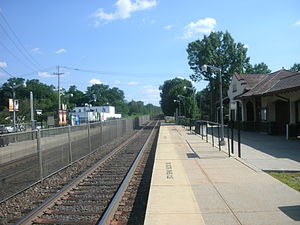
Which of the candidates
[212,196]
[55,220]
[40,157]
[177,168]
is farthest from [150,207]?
[40,157]

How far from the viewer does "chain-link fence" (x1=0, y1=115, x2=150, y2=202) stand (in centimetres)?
786

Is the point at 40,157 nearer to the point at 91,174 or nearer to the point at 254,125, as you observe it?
the point at 91,174

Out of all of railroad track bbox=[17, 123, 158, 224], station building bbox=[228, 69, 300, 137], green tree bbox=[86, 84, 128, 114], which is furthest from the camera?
green tree bbox=[86, 84, 128, 114]

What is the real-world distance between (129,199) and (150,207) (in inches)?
67.1

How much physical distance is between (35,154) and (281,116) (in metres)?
19.5

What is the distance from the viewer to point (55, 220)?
5934 mm

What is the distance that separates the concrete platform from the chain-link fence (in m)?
3.66

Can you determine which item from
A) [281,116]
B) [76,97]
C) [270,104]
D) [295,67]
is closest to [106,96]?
[76,97]

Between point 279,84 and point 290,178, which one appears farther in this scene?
point 279,84

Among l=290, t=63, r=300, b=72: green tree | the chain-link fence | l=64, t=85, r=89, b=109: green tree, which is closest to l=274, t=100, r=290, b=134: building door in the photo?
the chain-link fence

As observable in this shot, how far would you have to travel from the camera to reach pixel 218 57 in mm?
54625

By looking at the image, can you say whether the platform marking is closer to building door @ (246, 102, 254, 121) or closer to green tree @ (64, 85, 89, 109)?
building door @ (246, 102, 254, 121)

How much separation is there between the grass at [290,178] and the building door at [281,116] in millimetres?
14967

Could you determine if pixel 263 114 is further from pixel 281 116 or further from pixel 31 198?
pixel 31 198
